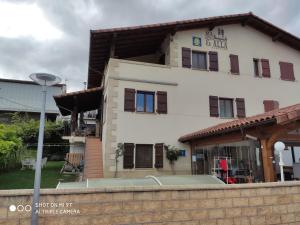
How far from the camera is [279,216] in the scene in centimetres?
565

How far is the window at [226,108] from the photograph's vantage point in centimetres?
1491

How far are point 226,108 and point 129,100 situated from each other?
5.93m

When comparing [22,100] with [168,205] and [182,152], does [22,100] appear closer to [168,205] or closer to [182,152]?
[182,152]

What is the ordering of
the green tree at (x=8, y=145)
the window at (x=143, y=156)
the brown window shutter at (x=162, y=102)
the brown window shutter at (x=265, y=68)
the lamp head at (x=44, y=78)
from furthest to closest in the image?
the brown window shutter at (x=265, y=68) → the brown window shutter at (x=162, y=102) → the window at (x=143, y=156) → the green tree at (x=8, y=145) → the lamp head at (x=44, y=78)

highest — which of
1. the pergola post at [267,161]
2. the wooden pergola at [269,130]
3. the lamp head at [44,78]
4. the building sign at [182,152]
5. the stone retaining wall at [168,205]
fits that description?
the lamp head at [44,78]

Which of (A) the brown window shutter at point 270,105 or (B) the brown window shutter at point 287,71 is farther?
(B) the brown window shutter at point 287,71

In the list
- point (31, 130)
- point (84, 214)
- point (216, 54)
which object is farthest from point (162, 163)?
point (31, 130)

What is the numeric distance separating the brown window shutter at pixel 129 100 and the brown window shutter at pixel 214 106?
4615mm

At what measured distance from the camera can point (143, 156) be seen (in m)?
12.8

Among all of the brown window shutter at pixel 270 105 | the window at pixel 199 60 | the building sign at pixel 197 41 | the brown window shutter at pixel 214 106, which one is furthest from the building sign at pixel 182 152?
the building sign at pixel 197 41
